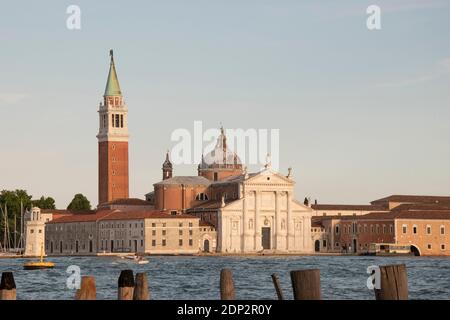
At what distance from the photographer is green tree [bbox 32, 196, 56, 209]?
122925mm

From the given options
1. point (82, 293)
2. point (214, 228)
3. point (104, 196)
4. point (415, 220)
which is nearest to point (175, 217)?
point (214, 228)

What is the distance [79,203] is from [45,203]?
431 cm

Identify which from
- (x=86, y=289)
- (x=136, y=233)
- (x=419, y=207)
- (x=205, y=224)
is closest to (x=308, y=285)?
(x=86, y=289)

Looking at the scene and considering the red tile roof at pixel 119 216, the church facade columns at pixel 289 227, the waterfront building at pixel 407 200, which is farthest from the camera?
the waterfront building at pixel 407 200

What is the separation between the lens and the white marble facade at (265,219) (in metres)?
108

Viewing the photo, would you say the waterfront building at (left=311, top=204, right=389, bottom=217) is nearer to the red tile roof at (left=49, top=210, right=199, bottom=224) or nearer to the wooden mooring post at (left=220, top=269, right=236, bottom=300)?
the red tile roof at (left=49, top=210, right=199, bottom=224)

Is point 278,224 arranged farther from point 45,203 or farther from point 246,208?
point 45,203

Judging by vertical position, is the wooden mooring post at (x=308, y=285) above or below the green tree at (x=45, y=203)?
below

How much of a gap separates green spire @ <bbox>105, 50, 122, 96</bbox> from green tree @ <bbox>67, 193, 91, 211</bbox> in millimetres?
13987

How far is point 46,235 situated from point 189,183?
528 inches

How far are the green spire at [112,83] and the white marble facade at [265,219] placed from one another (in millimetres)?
17314

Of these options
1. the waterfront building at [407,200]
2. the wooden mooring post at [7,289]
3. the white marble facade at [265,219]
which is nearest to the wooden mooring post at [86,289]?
the wooden mooring post at [7,289]

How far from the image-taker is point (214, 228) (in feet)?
358

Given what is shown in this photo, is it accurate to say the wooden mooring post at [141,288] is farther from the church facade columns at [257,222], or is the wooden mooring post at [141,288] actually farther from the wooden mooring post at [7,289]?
the church facade columns at [257,222]
